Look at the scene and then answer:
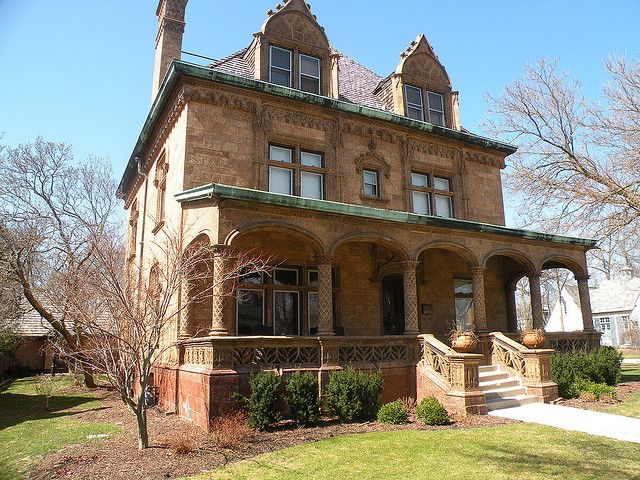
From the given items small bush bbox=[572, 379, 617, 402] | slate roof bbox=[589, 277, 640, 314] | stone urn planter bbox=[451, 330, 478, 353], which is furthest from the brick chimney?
slate roof bbox=[589, 277, 640, 314]

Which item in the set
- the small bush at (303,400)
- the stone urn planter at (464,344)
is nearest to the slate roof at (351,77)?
the stone urn planter at (464,344)

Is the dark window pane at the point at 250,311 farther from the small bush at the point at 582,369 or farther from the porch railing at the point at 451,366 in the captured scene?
the small bush at the point at 582,369

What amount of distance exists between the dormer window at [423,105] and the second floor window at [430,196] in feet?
8.32

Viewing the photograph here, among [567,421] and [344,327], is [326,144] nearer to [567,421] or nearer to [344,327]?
[344,327]

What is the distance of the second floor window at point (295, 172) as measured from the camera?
15570 mm

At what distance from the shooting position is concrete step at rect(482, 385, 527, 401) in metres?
12.9

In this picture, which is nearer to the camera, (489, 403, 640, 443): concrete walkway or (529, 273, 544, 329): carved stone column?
(489, 403, 640, 443): concrete walkway

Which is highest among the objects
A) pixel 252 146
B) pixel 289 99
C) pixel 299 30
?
pixel 299 30

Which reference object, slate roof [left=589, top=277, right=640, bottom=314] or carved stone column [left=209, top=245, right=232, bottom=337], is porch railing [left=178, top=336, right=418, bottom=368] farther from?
slate roof [left=589, top=277, right=640, bottom=314]

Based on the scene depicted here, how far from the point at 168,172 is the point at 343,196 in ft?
19.6

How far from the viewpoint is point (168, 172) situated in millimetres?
15789

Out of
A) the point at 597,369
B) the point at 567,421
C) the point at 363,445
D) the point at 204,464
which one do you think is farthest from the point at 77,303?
the point at 597,369

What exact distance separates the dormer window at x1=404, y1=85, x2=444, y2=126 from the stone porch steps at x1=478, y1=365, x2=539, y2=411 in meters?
10.2

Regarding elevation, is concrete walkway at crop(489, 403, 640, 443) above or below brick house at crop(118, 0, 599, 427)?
below
